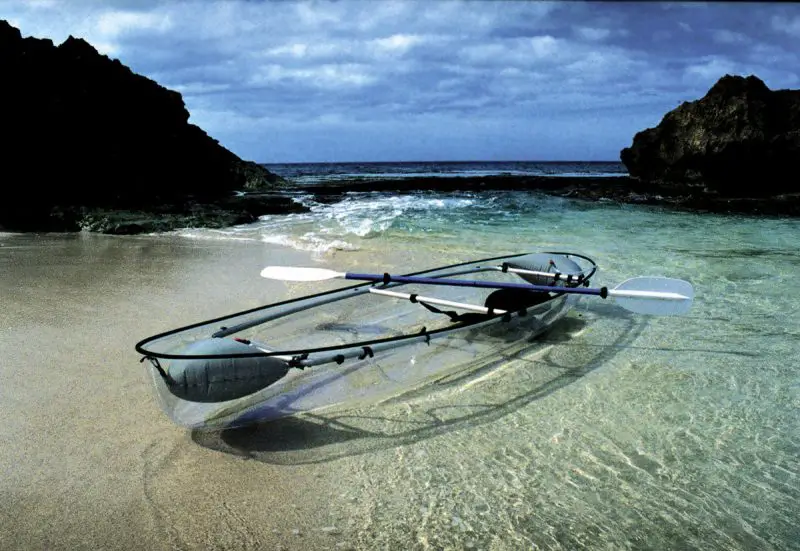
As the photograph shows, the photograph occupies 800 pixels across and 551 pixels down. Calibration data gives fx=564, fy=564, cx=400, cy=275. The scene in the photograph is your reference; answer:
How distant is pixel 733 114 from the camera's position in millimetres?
32375

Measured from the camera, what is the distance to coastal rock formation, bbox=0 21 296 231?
15.0m

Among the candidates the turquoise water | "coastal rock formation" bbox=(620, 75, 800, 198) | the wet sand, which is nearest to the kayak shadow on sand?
the turquoise water

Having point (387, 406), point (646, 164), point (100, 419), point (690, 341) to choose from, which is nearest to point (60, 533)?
point (100, 419)

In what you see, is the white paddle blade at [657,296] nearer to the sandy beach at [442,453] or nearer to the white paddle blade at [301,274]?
the sandy beach at [442,453]

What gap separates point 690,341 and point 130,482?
5.16 meters

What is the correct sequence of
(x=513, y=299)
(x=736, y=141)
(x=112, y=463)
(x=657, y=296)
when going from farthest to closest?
(x=736, y=141), (x=513, y=299), (x=657, y=296), (x=112, y=463)

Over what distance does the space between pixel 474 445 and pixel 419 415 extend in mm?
507

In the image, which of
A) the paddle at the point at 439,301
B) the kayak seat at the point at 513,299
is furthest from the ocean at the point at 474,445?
the paddle at the point at 439,301

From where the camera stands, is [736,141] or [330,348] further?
[736,141]

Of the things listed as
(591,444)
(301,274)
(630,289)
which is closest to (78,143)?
(301,274)

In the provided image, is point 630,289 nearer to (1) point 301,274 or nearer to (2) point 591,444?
(2) point 591,444

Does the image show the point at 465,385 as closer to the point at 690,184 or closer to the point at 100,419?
the point at 100,419

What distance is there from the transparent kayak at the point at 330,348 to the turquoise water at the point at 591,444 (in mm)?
151

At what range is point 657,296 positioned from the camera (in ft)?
17.3
